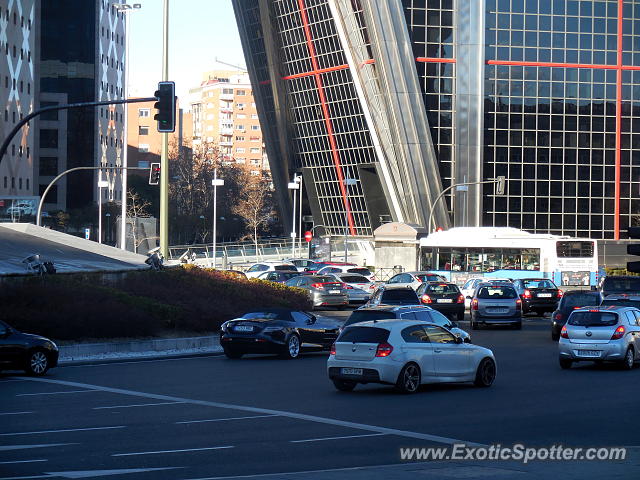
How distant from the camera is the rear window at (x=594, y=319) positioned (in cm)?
2442

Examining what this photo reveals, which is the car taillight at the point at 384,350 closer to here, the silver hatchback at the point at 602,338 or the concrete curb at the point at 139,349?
the silver hatchback at the point at 602,338

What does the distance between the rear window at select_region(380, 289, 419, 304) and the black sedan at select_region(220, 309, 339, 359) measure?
735cm

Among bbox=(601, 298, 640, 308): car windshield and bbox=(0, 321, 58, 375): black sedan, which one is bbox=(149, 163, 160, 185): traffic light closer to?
bbox=(601, 298, 640, 308): car windshield

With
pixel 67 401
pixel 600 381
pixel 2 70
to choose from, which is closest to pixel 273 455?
pixel 67 401

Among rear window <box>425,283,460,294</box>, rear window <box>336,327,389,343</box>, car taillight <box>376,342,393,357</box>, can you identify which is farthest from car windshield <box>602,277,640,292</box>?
car taillight <box>376,342,393,357</box>

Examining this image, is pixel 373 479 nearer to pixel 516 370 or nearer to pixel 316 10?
pixel 516 370

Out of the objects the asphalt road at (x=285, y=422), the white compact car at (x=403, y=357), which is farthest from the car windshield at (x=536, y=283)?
the white compact car at (x=403, y=357)

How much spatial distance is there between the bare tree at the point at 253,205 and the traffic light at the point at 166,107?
8185 cm

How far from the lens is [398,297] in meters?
36.7

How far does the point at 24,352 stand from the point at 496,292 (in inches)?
791

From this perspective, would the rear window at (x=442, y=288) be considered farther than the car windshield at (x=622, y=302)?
Yes

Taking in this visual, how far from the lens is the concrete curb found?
1090 inches

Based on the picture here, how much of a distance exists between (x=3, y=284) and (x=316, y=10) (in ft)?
226

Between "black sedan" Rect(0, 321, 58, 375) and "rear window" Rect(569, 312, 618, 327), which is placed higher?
"rear window" Rect(569, 312, 618, 327)
